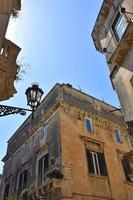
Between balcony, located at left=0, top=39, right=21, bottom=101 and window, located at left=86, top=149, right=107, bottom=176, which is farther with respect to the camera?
window, located at left=86, top=149, right=107, bottom=176

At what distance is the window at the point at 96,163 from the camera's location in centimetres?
1439

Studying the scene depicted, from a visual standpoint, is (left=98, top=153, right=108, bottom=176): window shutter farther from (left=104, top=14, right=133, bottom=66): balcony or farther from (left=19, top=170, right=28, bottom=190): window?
(left=104, top=14, right=133, bottom=66): balcony

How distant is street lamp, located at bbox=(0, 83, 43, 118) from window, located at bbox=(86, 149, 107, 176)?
10075 mm

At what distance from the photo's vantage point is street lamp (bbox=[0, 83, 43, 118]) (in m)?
5.20

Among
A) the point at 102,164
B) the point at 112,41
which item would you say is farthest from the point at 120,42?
the point at 102,164

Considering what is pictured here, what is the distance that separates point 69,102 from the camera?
1709cm

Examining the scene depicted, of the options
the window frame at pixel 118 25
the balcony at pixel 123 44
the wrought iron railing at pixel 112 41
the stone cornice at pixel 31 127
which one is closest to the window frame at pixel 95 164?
the stone cornice at pixel 31 127

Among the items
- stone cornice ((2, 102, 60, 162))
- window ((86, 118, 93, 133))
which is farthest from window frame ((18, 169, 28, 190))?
window ((86, 118, 93, 133))

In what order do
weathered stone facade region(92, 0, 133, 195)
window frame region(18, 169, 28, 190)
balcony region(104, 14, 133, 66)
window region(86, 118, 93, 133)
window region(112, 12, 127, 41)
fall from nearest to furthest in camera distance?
balcony region(104, 14, 133, 66) < weathered stone facade region(92, 0, 133, 195) < window region(112, 12, 127, 41) < window frame region(18, 169, 28, 190) < window region(86, 118, 93, 133)

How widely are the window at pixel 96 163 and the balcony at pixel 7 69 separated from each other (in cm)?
1044

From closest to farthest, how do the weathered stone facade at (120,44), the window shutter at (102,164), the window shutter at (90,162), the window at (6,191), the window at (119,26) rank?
the weathered stone facade at (120,44) < the window at (119,26) < the window shutter at (90,162) < the window shutter at (102,164) < the window at (6,191)

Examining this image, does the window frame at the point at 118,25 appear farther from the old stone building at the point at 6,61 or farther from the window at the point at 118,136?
the window at the point at 118,136

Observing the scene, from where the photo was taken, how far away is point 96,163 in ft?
48.7

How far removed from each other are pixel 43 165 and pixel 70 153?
2.35m
